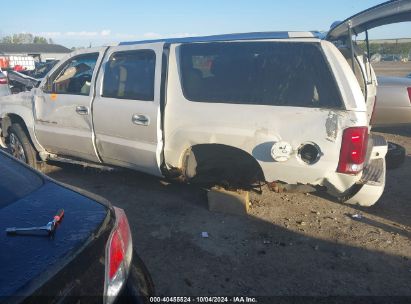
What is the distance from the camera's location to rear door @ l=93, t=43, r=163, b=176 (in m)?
3.99

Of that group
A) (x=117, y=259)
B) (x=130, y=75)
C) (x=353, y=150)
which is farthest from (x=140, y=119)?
(x=117, y=259)

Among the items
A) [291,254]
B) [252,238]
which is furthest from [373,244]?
[252,238]

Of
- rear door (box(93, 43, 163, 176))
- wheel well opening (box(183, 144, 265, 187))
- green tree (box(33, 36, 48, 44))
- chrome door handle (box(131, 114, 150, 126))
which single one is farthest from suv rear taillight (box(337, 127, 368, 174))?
green tree (box(33, 36, 48, 44))

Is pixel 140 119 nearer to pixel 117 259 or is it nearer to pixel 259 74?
pixel 259 74

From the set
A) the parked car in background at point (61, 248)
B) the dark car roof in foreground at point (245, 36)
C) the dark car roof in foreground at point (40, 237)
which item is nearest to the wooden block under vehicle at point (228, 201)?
the dark car roof in foreground at point (245, 36)

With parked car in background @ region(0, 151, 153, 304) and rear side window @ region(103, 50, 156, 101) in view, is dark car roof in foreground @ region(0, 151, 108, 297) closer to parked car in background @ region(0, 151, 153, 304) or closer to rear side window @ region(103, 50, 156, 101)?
parked car in background @ region(0, 151, 153, 304)

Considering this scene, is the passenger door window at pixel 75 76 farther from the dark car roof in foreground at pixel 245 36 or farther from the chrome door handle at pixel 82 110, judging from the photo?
the dark car roof in foreground at pixel 245 36

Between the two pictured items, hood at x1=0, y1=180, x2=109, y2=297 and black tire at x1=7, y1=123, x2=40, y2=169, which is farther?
black tire at x1=7, y1=123, x2=40, y2=169

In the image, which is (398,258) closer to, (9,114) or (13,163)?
(13,163)

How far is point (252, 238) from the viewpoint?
359 cm

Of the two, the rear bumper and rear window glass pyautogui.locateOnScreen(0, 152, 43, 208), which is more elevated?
rear window glass pyautogui.locateOnScreen(0, 152, 43, 208)

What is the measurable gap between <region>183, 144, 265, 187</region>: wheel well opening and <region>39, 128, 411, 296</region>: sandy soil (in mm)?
397

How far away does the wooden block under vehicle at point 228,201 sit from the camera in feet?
13.2

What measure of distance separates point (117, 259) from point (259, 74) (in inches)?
96.1
